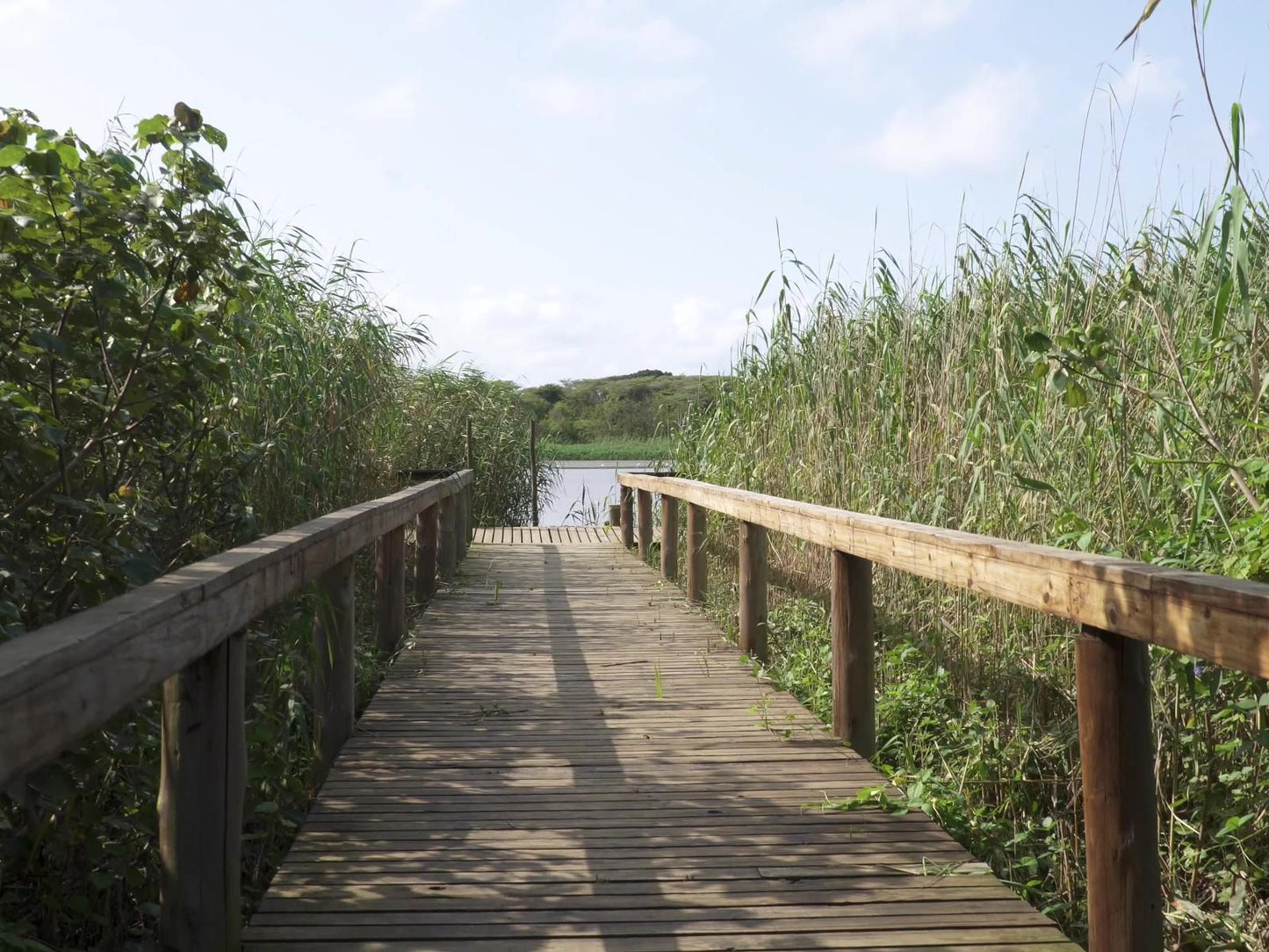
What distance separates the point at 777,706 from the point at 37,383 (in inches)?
107

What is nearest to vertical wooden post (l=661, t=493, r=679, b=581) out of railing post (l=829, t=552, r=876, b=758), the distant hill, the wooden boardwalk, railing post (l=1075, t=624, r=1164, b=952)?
the distant hill

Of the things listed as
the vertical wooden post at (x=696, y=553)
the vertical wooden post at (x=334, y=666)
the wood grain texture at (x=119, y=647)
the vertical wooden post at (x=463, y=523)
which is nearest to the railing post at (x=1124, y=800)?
the wood grain texture at (x=119, y=647)

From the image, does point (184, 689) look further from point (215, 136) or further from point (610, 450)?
point (610, 450)

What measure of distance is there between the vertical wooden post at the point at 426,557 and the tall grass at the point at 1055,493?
2.30 metres

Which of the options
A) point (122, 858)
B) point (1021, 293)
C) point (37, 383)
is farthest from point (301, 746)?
point (1021, 293)

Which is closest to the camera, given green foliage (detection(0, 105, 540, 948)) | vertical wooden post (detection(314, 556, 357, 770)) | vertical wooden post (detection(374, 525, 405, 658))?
green foliage (detection(0, 105, 540, 948))

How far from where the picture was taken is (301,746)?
3764 mm

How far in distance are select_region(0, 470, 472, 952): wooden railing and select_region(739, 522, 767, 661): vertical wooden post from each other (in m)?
2.25

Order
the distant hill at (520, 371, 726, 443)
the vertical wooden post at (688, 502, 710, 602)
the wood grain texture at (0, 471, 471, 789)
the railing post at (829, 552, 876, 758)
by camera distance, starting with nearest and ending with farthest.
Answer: the wood grain texture at (0, 471, 471, 789), the railing post at (829, 552, 876, 758), the vertical wooden post at (688, 502, 710, 602), the distant hill at (520, 371, 726, 443)

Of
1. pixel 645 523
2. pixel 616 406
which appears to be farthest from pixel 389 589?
pixel 616 406

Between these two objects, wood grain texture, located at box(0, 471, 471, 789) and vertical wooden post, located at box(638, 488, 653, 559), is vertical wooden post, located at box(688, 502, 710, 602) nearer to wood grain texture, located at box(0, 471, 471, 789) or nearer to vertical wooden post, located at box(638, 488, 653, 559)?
vertical wooden post, located at box(638, 488, 653, 559)

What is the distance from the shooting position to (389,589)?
498 centimetres

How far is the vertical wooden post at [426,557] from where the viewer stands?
6.79 metres

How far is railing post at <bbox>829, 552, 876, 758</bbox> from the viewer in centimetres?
363
